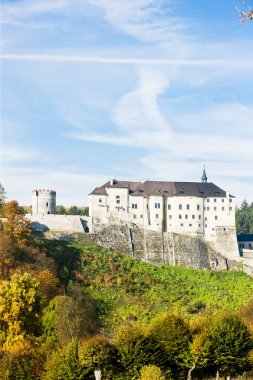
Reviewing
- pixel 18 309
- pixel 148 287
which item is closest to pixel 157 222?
pixel 148 287

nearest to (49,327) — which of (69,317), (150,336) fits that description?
(69,317)

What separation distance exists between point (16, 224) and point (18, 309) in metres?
32.0

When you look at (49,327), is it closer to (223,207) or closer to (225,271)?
(225,271)

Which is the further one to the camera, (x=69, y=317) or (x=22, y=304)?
(x=69, y=317)

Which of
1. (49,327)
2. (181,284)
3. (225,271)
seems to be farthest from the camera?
(225,271)

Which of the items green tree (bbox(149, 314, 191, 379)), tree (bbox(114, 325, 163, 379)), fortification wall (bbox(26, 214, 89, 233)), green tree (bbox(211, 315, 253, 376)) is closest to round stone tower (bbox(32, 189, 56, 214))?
fortification wall (bbox(26, 214, 89, 233))

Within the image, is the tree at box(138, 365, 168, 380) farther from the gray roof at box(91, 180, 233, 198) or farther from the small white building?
the small white building

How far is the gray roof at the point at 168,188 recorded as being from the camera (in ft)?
278

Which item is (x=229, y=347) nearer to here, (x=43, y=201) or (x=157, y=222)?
(x=157, y=222)

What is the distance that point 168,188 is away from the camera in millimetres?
86188

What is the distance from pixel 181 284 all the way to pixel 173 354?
121 ft

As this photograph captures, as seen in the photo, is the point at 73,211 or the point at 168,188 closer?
the point at 168,188

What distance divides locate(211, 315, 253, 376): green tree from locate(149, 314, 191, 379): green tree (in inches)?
73.3

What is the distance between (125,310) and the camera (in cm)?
6569
